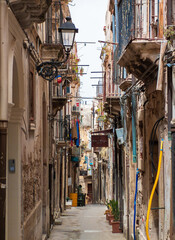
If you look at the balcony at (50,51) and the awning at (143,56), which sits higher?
the balcony at (50,51)

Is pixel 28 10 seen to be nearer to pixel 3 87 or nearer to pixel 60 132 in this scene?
pixel 3 87

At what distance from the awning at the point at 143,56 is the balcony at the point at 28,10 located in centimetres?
168

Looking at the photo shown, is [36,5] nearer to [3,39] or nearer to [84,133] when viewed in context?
[3,39]

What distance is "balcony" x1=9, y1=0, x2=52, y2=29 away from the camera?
7632 mm

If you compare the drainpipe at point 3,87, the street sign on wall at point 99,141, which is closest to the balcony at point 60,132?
the street sign on wall at point 99,141

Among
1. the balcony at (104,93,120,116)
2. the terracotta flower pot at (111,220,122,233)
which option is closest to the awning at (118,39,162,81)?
the balcony at (104,93,120,116)

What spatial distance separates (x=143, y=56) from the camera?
Answer: 8.73m

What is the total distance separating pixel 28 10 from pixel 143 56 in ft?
7.30

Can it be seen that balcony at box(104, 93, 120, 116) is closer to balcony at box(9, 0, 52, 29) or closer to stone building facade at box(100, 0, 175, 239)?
stone building facade at box(100, 0, 175, 239)

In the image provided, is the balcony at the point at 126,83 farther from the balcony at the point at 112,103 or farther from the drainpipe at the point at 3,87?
the drainpipe at the point at 3,87

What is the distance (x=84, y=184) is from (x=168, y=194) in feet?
187

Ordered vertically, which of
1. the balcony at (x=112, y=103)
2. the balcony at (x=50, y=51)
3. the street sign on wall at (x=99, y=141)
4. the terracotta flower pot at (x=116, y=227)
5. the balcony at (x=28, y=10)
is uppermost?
the balcony at (x=50, y=51)

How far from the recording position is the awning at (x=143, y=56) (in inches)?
336

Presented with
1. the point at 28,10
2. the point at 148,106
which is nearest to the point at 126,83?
the point at 148,106
